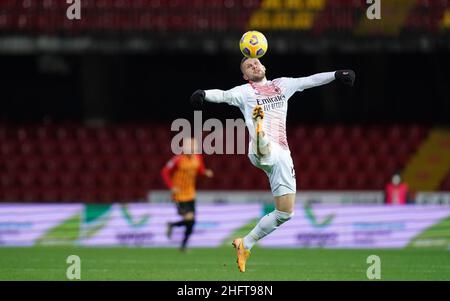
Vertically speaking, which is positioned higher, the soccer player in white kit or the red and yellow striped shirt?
the soccer player in white kit

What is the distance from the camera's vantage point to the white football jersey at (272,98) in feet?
36.6

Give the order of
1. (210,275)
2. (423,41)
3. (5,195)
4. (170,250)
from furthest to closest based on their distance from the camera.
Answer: (5,195), (423,41), (170,250), (210,275)

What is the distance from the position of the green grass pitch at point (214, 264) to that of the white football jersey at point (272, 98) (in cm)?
189

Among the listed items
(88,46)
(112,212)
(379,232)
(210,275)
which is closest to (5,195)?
(88,46)

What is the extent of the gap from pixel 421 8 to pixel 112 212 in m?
8.28

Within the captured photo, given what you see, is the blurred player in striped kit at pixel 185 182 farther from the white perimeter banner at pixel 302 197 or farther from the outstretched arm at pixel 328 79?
the outstretched arm at pixel 328 79

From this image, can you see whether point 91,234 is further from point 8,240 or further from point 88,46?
point 88,46

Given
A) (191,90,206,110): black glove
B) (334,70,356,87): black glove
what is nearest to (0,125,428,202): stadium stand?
(334,70,356,87): black glove

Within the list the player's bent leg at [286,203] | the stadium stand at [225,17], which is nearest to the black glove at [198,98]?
the player's bent leg at [286,203]

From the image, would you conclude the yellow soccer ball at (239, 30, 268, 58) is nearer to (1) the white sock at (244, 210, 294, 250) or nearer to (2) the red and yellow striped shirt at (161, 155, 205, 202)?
(1) the white sock at (244, 210, 294, 250)

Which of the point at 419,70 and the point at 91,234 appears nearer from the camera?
the point at 91,234

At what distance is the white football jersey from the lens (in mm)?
11164

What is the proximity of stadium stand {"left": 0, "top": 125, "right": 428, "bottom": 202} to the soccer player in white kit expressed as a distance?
516 inches

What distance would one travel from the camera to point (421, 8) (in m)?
23.1
